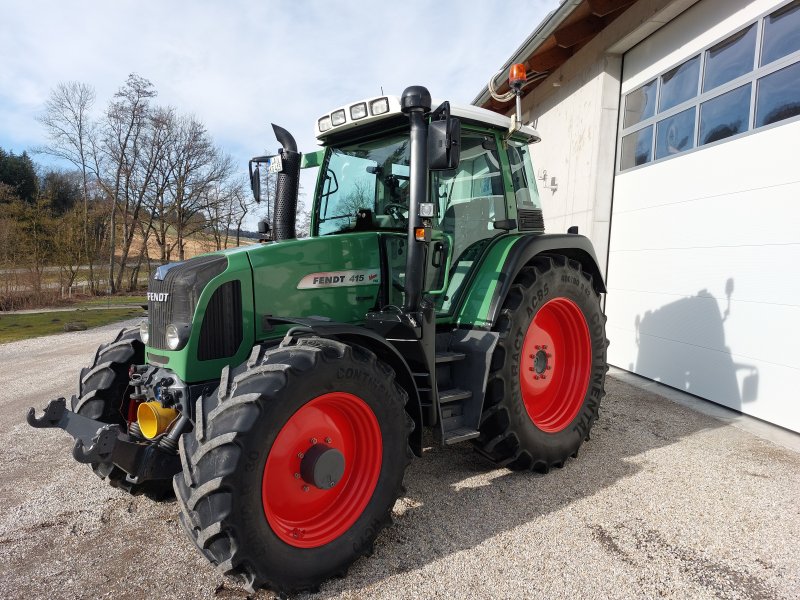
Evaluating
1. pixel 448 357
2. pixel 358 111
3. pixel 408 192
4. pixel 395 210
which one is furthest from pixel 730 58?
pixel 448 357

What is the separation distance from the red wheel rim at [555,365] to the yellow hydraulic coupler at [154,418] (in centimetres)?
217

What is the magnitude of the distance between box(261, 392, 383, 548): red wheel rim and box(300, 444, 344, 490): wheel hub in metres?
0.03

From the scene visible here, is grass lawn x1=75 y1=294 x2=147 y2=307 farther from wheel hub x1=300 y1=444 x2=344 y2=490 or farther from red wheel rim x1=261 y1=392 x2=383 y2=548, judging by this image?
wheel hub x1=300 y1=444 x2=344 y2=490

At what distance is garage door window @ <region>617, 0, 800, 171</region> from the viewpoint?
4.22 m

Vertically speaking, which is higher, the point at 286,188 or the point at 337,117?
the point at 337,117

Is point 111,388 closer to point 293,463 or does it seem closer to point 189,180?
point 293,463

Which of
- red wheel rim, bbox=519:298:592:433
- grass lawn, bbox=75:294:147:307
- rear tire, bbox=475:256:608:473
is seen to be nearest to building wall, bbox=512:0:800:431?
rear tire, bbox=475:256:608:473

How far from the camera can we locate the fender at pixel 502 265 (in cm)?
316

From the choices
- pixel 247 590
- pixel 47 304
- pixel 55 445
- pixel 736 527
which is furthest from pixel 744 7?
pixel 47 304

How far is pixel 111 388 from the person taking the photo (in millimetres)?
2912

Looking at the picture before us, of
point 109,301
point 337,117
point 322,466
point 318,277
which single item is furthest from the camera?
point 109,301

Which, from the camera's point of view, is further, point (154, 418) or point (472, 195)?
point (472, 195)

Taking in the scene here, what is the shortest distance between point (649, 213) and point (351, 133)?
4057mm

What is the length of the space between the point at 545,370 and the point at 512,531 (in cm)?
132
